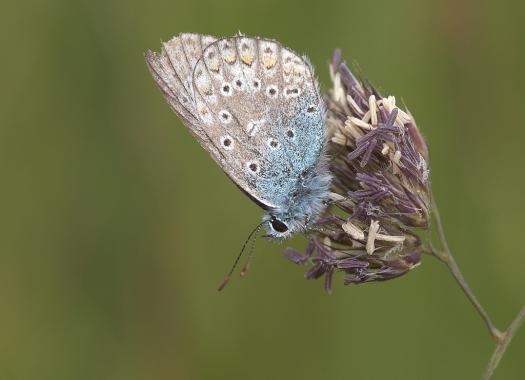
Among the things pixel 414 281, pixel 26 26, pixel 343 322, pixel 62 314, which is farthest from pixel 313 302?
pixel 26 26

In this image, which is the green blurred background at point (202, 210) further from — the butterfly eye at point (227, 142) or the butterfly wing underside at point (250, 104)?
the butterfly eye at point (227, 142)

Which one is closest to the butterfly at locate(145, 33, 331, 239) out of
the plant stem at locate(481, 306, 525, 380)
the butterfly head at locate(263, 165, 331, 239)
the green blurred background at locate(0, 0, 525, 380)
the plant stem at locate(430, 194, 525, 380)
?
the butterfly head at locate(263, 165, 331, 239)

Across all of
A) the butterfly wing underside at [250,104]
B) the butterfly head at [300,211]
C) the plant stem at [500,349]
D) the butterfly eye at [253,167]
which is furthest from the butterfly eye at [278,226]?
the plant stem at [500,349]

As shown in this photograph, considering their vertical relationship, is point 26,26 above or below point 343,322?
above

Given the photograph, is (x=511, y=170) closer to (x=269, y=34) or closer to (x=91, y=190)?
(x=269, y=34)

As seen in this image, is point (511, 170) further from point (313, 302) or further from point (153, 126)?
point (153, 126)

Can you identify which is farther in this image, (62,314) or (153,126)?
(153,126)

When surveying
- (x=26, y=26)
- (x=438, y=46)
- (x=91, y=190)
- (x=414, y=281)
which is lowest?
(x=414, y=281)
